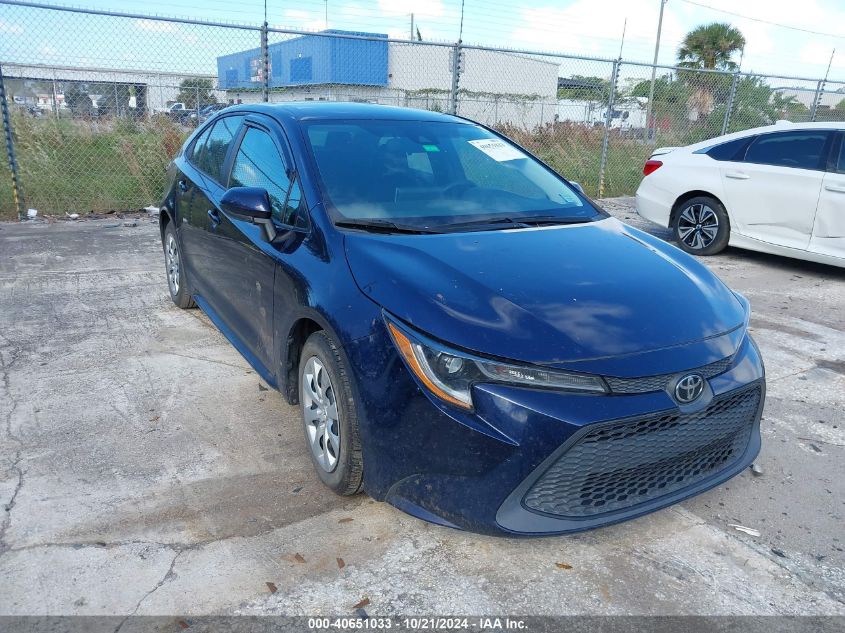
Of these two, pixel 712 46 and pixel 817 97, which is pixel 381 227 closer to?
pixel 817 97

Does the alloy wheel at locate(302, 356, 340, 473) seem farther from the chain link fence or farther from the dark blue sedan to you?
the chain link fence

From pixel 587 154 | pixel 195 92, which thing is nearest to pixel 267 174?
pixel 195 92

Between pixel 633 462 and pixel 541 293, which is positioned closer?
pixel 633 462

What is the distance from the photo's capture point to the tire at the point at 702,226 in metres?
7.70

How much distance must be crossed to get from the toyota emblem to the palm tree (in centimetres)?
2910

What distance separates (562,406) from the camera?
224 cm

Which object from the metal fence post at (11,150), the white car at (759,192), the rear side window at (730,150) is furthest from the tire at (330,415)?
the metal fence post at (11,150)

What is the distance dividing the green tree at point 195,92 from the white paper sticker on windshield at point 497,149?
7.19 metres

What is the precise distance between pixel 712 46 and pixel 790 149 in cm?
2472

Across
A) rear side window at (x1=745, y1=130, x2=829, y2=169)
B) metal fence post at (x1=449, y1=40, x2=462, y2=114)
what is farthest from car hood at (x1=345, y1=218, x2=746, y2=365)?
metal fence post at (x1=449, y1=40, x2=462, y2=114)

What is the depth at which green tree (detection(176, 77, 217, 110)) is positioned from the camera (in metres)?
10.0

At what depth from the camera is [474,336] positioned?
234 centimetres

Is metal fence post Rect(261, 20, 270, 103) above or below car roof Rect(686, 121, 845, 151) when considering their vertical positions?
above

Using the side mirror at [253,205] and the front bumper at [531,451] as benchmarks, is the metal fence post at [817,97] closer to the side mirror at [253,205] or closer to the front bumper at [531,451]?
the front bumper at [531,451]
